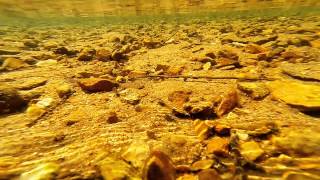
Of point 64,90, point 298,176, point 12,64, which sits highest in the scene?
point 12,64

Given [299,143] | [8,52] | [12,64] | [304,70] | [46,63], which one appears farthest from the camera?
[8,52]

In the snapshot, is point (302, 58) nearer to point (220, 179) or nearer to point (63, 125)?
point (220, 179)

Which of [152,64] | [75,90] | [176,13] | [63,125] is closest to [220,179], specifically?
[63,125]

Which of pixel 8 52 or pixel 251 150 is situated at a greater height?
pixel 8 52

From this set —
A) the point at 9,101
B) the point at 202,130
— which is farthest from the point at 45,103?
the point at 202,130

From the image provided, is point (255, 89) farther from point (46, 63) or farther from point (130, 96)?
point (46, 63)

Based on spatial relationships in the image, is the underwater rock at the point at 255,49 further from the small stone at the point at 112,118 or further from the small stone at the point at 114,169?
the small stone at the point at 114,169

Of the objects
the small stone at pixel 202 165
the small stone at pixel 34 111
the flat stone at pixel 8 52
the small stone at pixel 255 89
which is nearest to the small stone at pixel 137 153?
the small stone at pixel 202 165
